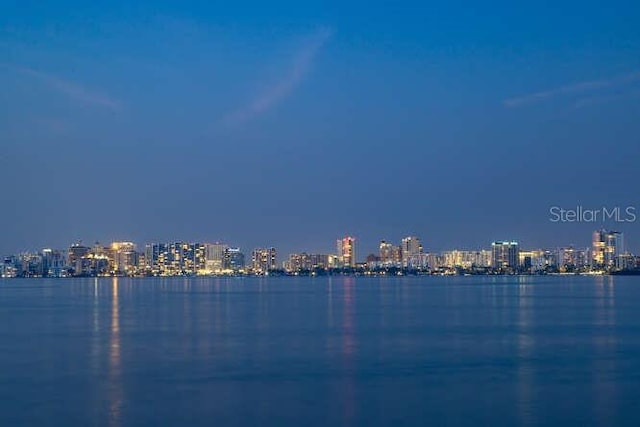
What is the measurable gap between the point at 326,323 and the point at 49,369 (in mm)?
19586

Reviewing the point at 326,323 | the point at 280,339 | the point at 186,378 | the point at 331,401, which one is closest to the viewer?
the point at 331,401

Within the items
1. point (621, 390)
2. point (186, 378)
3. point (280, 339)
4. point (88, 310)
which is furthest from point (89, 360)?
point (88, 310)

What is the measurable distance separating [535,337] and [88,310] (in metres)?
34.3

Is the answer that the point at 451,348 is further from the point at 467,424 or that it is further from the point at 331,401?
the point at 467,424

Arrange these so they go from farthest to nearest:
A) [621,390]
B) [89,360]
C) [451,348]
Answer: [451,348] < [89,360] < [621,390]

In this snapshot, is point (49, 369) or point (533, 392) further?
point (49, 369)

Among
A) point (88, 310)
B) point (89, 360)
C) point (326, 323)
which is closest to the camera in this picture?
point (89, 360)

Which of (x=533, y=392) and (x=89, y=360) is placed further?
(x=89, y=360)

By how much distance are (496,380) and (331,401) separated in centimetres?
540

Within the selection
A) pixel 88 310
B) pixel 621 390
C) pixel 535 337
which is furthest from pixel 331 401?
pixel 88 310

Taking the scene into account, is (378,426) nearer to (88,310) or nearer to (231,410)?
(231,410)

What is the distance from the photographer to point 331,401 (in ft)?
66.7

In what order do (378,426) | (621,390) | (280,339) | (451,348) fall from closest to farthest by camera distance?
(378,426)
(621,390)
(451,348)
(280,339)

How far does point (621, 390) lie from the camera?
2183cm
